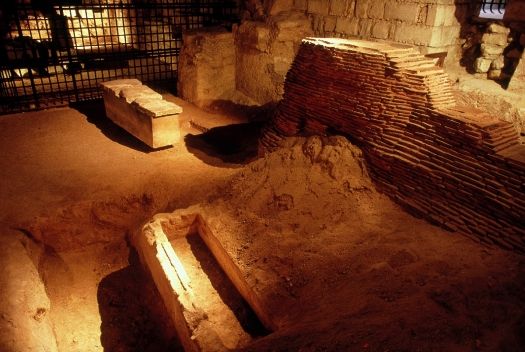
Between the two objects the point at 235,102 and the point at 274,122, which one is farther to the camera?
the point at 235,102

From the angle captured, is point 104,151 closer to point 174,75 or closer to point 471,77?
point 174,75

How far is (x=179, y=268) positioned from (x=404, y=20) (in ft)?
19.5

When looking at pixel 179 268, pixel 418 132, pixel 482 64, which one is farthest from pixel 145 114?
pixel 482 64

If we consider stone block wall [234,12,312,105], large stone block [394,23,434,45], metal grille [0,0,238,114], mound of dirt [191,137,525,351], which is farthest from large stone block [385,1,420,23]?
metal grille [0,0,238,114]

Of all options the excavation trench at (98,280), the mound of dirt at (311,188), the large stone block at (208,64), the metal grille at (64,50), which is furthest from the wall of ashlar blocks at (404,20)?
the excavation trench at (98,280)

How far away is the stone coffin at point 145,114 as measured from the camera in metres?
7.21

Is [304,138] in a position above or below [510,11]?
below

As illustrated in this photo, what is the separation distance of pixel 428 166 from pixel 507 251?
1207mm

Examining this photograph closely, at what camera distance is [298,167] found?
552cm

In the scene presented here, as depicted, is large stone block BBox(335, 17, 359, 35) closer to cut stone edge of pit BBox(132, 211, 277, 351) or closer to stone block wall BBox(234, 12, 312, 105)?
stone block wall BBox(234, 12, 312, 105)

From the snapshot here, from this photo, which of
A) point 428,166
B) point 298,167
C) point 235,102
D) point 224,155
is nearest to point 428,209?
point 428,166

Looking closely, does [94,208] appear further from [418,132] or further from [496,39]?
[496,39]

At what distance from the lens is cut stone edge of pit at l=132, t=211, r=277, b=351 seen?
4164 mm

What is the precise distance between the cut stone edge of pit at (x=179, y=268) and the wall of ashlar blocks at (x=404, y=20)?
5.11 metres
